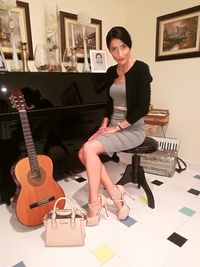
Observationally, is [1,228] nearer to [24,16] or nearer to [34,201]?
[34,201]

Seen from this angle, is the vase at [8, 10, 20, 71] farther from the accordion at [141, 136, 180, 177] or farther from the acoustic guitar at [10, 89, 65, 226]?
the accordion at [141, 136, 180, 177]

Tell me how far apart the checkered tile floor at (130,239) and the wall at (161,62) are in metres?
0.85

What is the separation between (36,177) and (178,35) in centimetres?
208

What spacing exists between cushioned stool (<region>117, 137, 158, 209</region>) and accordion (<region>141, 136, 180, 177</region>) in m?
0.48

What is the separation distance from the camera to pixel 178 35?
2.34 meters

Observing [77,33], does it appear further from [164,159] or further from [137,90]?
[164,159]

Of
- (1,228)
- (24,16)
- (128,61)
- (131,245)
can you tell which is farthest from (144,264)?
(24,16)

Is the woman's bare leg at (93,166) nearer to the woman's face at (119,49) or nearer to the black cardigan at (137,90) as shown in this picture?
the black cardigan at (137,90)

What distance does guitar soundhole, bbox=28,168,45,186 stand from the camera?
1501mm

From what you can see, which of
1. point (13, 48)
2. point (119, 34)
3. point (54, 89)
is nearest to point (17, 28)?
point (13, 48)

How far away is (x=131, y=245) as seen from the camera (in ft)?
4.46

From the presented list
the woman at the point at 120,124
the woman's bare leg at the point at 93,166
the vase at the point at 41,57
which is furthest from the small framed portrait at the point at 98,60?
the woman's bare leg at the point at 93,166

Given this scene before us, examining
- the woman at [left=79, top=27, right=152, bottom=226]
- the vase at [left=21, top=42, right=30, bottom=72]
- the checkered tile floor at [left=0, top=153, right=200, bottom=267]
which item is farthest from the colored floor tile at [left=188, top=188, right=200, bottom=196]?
the vase at [left=21, top=42, right=30, bottom=72]

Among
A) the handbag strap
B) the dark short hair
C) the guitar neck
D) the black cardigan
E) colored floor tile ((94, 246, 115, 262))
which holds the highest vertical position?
the dark short hair
